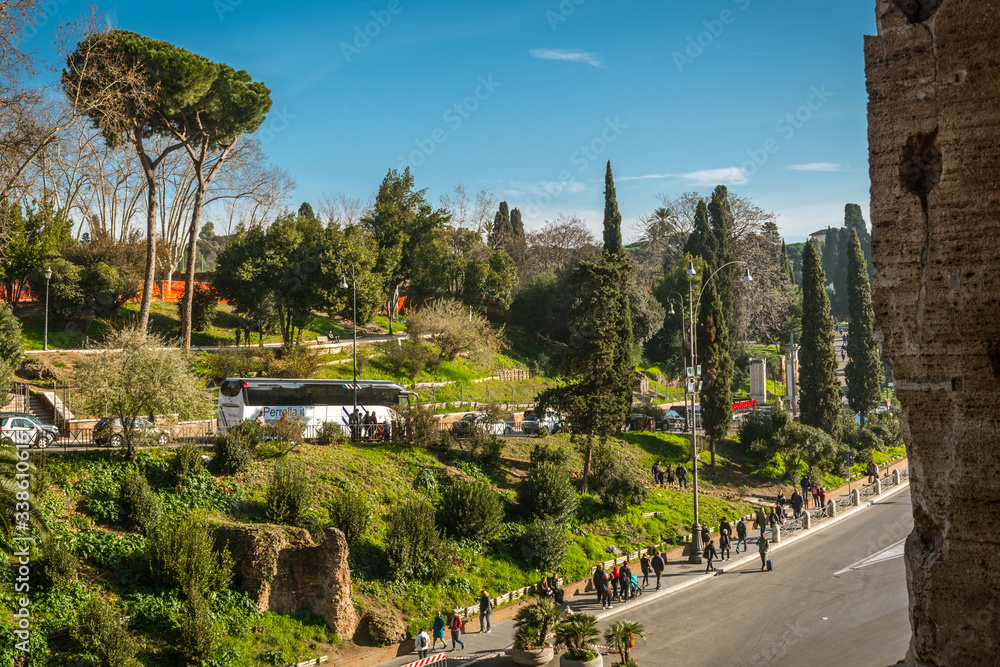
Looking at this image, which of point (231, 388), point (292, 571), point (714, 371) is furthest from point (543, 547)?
point (714, 371)

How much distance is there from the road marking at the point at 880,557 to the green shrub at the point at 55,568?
21.7m

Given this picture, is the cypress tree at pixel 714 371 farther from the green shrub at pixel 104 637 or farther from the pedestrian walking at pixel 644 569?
the green shrub at pixel 104 637

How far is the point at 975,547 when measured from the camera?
18.6ft

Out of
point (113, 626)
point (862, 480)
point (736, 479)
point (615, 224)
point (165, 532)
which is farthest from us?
point (615, 224)

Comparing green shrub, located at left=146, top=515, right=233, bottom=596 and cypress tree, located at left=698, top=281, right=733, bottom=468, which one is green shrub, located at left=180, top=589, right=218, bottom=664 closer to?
green shrub, located at left=146, top=515, right=233, bottom=596

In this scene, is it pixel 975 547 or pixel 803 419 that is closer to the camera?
pixel 975 547

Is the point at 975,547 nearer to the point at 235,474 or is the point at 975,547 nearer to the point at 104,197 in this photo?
the point at 235,474

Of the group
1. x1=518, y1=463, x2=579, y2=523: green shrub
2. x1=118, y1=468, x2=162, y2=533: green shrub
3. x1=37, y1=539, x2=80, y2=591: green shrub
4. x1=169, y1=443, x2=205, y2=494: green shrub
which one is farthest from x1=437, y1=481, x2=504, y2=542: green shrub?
x1=37, y1=539, x2=80, y2=591: green shrub

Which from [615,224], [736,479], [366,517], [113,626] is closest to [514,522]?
[366,517]

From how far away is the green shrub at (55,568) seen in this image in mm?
14656

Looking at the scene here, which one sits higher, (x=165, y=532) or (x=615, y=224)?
(x=615, y=224)

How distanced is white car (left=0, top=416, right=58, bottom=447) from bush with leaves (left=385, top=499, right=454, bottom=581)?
10232mm

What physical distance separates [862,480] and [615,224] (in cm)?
3184

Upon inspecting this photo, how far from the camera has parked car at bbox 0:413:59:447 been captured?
2139 centimetres
